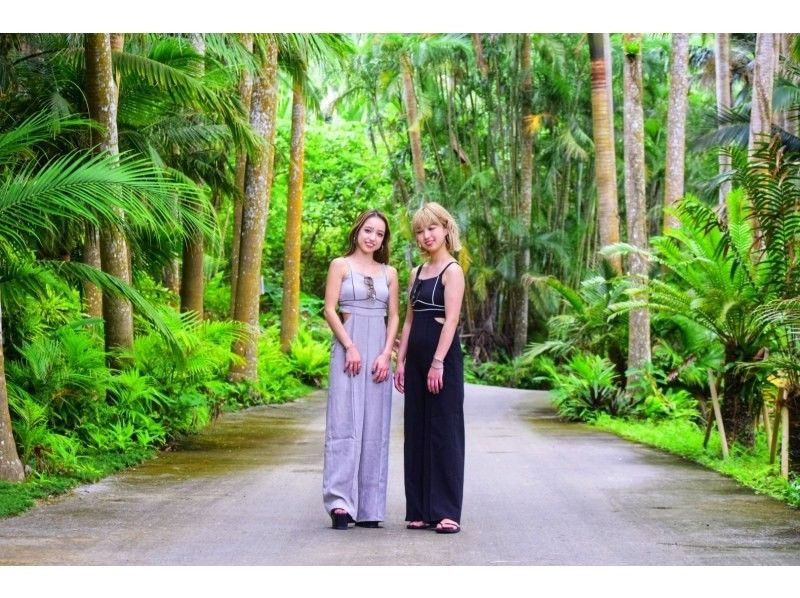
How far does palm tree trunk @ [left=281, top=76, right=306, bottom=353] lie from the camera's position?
1022 inches

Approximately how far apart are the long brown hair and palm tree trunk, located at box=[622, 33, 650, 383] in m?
10.4

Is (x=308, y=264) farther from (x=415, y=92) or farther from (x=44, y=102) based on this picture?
(x=44, y=102)

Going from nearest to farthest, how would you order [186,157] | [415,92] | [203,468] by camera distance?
[203,468] < [186,157] < [415,92]

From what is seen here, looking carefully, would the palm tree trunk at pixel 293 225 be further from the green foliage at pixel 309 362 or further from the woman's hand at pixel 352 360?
the woman's hand at pixel 352 360

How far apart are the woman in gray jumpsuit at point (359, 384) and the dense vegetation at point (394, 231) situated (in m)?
2.18

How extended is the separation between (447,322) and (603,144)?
42.7ft

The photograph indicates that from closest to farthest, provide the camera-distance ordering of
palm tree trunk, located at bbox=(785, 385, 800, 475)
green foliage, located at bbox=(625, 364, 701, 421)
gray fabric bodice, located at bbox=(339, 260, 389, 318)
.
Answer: gray fabric bodice, located at bbox=(339, 260, 389, 318) < palm tree trunk, located at bbox=(785, 385, 800, 475) < green foliage, located at bbox=(625, 364, 701, 421)

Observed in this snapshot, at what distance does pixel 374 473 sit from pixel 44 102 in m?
6.40

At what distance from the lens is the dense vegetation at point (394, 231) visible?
32.5 feet

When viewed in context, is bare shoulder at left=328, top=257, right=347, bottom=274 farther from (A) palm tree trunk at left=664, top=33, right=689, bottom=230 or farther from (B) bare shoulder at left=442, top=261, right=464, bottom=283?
(A) palm tree trunk at left=664, top=33, right=689, bottom=230

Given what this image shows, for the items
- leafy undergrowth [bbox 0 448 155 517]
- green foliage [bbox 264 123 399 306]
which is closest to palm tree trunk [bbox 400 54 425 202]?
green foliage [bbox 264 123 399 306]

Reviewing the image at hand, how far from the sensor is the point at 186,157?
17.4 meters

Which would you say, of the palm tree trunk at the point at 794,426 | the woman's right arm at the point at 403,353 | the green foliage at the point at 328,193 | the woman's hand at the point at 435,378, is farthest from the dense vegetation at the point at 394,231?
the woman's hand at the point at 435,378
